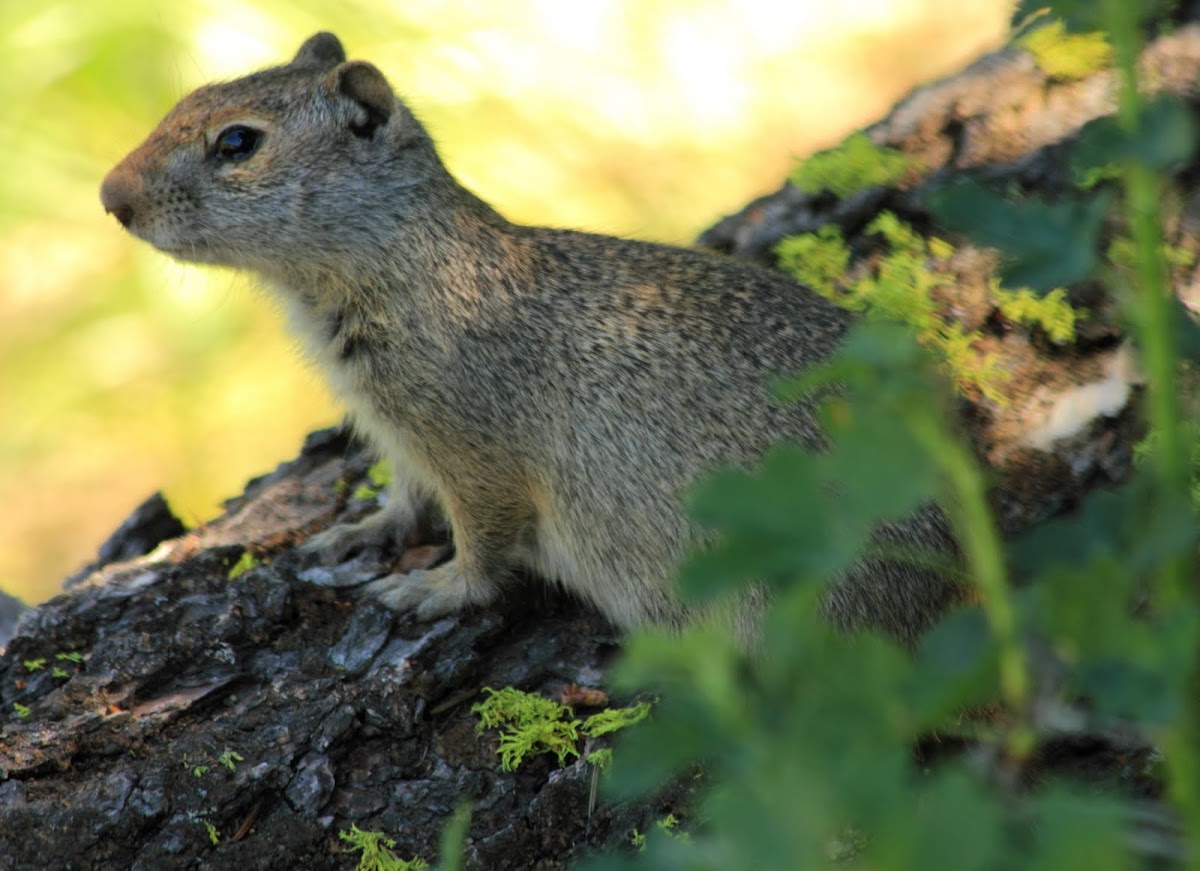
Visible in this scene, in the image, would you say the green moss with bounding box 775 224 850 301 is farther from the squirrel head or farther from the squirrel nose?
the squirrel nose

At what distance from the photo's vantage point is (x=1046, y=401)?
152 inches

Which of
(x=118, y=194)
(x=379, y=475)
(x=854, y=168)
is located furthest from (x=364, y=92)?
(x=854, y=168)

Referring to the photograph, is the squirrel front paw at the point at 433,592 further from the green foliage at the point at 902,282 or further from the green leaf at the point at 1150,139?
the green leaf at the point at 1150,139

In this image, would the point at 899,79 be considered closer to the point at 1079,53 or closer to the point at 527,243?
the point at 1079,53

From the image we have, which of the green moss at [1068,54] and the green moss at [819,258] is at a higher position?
the green moss at [1068,54]

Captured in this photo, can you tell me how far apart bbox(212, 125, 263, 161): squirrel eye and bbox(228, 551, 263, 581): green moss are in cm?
121

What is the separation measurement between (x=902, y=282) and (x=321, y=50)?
2175 millimetres

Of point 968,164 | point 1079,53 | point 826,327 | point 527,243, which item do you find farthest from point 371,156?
point 1079,53

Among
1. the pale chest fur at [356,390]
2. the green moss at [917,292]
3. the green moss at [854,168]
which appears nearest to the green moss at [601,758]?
the pale chest fur at [356,390]

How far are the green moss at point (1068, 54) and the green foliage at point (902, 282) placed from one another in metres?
0.84

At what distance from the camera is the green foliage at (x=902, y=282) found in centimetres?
397

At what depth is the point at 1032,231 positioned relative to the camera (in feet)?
5.01

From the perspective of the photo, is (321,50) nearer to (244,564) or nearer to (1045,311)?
(244,564)

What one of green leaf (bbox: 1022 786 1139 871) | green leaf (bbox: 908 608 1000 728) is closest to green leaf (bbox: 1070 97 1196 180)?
green leaf (bbox: 908 608 1000 728)
